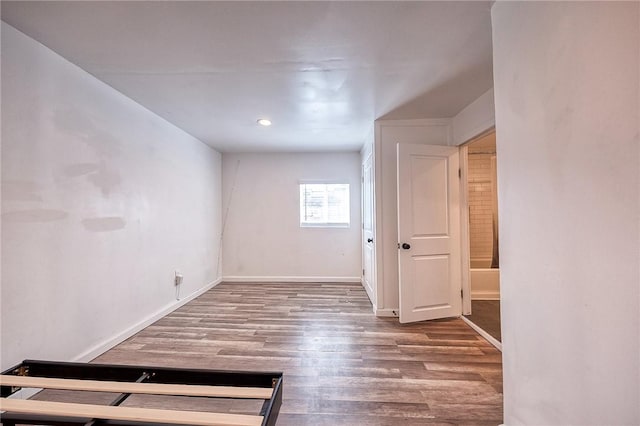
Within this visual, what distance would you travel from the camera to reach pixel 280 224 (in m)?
4.99

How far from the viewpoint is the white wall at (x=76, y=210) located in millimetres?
1690

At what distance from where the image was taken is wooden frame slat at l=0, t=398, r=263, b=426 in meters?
0.91

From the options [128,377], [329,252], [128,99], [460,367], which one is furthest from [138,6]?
[329,252]

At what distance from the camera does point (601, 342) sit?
35.5 inches

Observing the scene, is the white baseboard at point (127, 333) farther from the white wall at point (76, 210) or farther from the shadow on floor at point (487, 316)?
the shadow on floor at point (487, 316)

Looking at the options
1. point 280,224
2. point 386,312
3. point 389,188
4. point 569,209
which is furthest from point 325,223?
point 569,209

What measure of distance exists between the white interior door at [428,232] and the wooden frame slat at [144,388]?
7.29 ft

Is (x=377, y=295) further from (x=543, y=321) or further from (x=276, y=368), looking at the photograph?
(x=543, y=321)

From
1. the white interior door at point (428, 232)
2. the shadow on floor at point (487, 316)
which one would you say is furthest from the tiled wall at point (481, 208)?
the white interior door at point (428, 232)

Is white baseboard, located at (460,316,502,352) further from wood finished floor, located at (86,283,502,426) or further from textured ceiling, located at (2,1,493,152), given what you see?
textured ceiling, located at (2,1,493,152)

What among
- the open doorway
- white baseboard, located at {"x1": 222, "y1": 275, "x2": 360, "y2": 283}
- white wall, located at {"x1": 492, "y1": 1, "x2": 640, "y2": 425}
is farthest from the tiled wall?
white wall, located at {"x1": 492, "y1": 1, "x2": 640, "y2": 425}

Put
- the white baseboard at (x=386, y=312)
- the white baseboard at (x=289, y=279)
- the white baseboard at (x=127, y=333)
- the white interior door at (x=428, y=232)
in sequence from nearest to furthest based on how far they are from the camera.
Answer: the white baseboard at (x=127, y=333) < the white interior door at (x=428, y=232) < the white baseboard at (x=386, y=312) < the white baseboard at (x=289, y=279)

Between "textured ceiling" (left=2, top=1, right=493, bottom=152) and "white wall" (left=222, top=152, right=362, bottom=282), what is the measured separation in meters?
1.90

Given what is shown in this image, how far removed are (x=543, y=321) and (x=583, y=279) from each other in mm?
299
